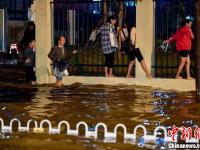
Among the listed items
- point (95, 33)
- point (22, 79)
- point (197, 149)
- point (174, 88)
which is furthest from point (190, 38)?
point (197, 149)

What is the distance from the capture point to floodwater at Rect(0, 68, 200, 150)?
8.85 meters

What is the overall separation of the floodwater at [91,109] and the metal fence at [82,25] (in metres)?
1.57

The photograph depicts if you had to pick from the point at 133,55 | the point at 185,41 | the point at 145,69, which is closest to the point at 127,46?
the point at 133,55

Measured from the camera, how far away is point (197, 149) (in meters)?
8.22

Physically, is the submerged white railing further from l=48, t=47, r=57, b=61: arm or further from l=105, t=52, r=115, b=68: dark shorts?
l=105, t=52, r=115, b=68: dark shorts

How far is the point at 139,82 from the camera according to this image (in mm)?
16156

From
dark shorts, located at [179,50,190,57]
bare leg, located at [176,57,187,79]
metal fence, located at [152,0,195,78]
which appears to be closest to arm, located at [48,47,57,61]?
metal fence, located at [152,0,195,78]

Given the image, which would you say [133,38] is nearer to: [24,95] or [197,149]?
[24,95]

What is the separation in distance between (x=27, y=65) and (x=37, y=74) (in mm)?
503

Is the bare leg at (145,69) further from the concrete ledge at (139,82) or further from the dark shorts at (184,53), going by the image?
the dark shorts at (184,53)

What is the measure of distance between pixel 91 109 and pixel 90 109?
2 centimetres

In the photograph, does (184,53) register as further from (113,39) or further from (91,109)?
(91,109)

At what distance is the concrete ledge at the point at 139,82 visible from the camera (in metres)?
15.5

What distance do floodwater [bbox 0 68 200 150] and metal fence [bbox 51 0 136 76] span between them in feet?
5.16
